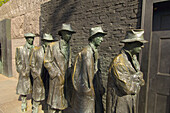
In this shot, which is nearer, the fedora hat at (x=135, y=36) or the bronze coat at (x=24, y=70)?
the fedora hat at (x=135, y=36)

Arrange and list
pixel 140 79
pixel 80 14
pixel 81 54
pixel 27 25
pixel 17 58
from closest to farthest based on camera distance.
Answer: pixel 140 79 < pixel 81 54 < pixel 17 58 < pixel 80 14 < pixel 27 25

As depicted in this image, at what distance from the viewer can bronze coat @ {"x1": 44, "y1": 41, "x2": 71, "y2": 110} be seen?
104 inches

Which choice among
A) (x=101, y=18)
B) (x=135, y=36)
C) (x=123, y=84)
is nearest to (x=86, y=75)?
(x=123, y=84)

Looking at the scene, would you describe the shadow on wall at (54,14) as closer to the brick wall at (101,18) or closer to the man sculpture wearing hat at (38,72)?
the brick wall at (101,18)

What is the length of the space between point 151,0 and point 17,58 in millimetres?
4113

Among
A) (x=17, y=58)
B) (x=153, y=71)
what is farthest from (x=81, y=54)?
(x=17, y=58)

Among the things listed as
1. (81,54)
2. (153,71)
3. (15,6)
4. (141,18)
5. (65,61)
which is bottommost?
(153,71)

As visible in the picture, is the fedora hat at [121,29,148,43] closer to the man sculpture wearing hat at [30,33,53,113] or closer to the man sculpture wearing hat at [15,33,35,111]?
the man sculpture wearing hat at [30,33,53,113]

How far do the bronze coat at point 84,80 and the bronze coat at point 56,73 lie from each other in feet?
2.02

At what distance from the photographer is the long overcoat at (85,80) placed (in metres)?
2.09

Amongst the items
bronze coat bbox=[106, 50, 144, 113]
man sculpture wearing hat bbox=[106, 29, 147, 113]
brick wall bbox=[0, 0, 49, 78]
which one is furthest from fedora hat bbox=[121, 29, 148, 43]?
brick wall bbox=[0, 0, 49, 78]

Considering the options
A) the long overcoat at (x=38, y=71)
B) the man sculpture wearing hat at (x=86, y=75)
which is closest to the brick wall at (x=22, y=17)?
the long overcoat at (x=38, y=71)

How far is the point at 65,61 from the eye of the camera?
9.07ft

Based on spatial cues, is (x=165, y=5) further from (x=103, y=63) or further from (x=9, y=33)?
(x=9, y=33)
